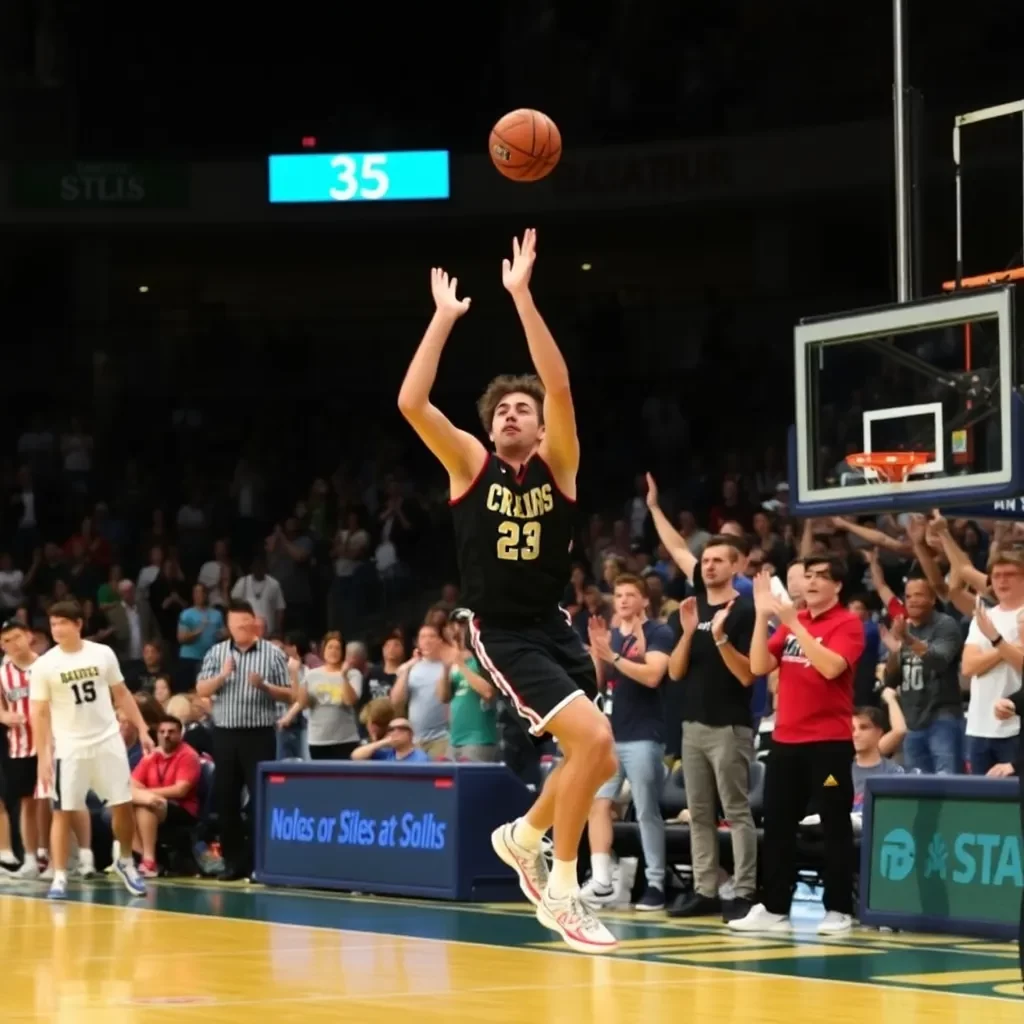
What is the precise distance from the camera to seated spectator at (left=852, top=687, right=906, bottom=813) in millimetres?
13516

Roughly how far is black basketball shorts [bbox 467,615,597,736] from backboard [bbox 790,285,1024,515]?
3.43 metres

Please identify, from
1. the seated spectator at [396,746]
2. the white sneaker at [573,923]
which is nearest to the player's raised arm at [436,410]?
the white sneaker at [573,923]

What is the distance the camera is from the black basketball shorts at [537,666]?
8.40m

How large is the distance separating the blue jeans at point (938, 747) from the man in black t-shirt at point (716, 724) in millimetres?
1278

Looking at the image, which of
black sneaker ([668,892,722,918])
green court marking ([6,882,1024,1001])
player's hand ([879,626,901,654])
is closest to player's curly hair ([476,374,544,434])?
green court marking ([6,882,1024,1001])

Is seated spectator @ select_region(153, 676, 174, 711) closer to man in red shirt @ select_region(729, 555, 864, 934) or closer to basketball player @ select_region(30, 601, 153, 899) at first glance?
basketball player @ select_region(30, 601, 153, 899)

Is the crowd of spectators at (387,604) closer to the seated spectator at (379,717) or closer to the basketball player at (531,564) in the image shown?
the seated spectator at (379,717)

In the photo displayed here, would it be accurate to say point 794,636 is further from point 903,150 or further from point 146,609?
point 146,609

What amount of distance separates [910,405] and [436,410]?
4408mm

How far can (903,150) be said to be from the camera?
41.9 ft

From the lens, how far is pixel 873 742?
13547 mm

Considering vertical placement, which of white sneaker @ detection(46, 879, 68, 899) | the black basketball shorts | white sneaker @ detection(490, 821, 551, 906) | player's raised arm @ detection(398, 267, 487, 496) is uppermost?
player's raised arm @ detection(398, 267, 487, 496)

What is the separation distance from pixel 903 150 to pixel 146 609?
14.6m

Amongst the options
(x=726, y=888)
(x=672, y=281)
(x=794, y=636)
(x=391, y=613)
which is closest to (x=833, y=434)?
(x=794, y=636)
